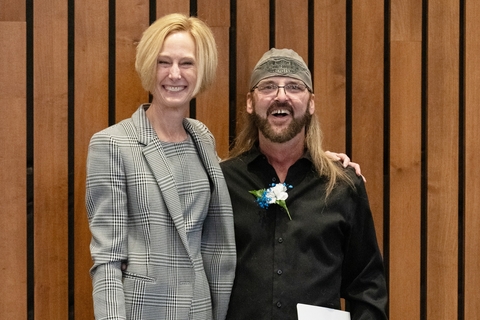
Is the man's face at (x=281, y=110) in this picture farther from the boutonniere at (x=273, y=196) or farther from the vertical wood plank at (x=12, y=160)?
the vertical wood plank at (x=12, y=160)

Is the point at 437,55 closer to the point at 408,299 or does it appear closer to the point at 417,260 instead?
the point at 417,260

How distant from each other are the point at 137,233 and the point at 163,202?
152 millimetres

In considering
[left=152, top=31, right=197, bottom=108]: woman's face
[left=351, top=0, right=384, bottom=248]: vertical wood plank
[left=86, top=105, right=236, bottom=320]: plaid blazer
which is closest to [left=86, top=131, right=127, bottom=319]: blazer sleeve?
[left=86, top=105, right=236, bottom=320]: plaid blazer

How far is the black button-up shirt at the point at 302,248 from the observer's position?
8.71 feet

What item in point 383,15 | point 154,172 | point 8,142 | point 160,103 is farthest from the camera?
point 383,15

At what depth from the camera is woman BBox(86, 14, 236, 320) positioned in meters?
2.37

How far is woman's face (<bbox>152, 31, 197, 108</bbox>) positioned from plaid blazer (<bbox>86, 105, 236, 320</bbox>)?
145mm

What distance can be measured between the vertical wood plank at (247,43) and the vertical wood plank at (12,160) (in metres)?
1.05

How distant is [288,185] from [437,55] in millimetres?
1255

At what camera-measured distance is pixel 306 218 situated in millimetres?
2721

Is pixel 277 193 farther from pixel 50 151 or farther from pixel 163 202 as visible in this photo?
pixel 50 151

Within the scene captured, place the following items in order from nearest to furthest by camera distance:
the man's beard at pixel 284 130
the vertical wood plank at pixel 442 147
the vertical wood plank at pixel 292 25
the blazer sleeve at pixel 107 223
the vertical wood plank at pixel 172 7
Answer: the blazer sleeve at pixel 107 223 < the man's beard at pixel 284 130 < the vertical wood plank at pixel 172 7 < the vertical wood plank at pixel 292 25 < the vertical wood plank at pixel 442 147

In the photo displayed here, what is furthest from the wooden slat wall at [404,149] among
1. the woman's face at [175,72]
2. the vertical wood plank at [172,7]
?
the woman's face at [175,72]

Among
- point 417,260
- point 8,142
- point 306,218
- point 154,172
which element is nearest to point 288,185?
point 306,218
